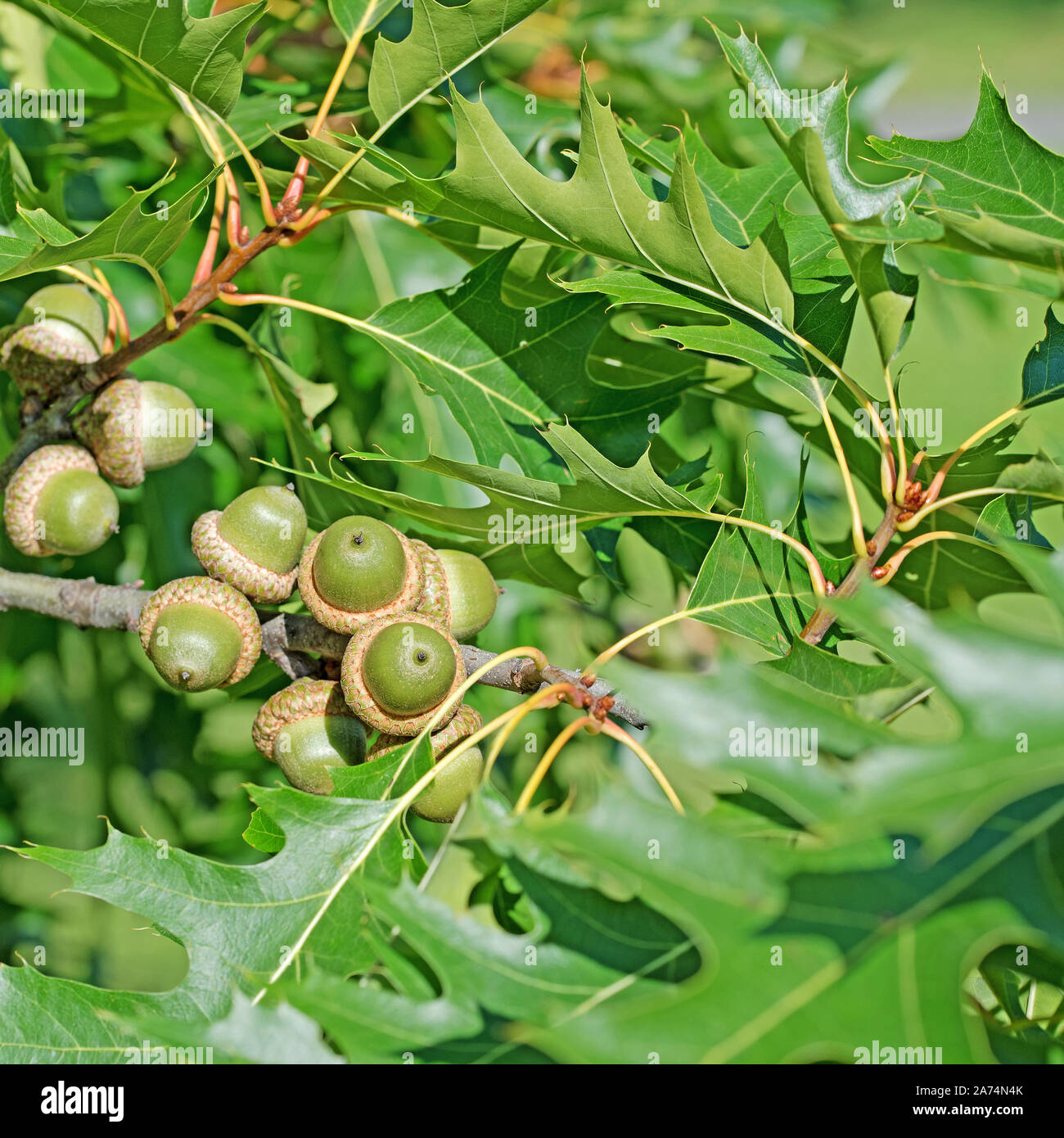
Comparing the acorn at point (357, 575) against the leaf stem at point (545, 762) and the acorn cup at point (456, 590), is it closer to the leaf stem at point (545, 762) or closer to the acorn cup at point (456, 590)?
the acorn cup at point (456, 590)

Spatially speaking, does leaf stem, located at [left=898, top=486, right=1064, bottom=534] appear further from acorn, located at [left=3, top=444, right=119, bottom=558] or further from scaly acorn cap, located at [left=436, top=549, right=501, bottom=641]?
acorn, located at [left=3, top=444, right=119, bottom=558]

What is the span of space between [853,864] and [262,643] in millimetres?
736

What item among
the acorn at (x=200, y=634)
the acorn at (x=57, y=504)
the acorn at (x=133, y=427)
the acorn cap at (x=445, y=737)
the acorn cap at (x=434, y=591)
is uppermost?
the acorn at (x=133, y=427)

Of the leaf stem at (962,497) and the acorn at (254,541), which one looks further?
the acorn at (254,541)

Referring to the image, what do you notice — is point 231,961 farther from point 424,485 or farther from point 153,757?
point 153,757

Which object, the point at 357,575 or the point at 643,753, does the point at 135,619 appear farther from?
the point at 643,753

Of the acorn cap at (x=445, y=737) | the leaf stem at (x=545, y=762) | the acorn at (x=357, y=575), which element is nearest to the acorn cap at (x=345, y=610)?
the acorn at (x=357, y=575)

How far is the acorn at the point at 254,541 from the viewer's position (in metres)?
1.07

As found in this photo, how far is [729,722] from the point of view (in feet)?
2.03

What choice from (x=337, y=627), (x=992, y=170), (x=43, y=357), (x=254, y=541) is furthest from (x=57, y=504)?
(x=992, y=170)

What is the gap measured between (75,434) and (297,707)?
0.48 meters

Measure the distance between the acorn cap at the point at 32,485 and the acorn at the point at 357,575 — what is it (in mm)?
355
